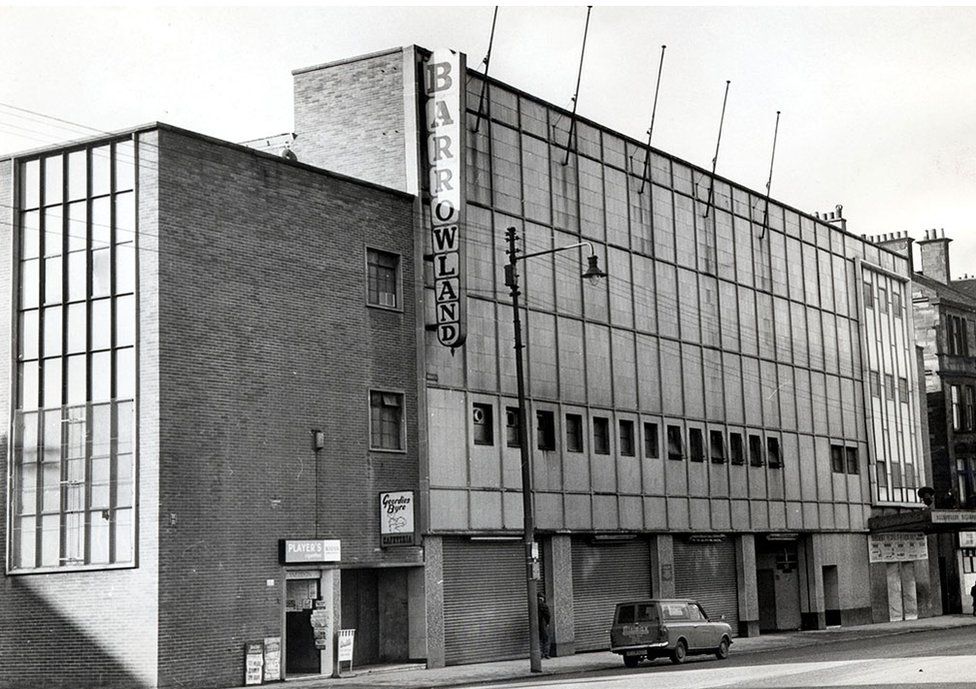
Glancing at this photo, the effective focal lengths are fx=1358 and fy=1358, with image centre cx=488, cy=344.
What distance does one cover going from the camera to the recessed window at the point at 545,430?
37375 mm

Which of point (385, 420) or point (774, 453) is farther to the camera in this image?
point (774, 453)

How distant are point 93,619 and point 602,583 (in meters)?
16.7

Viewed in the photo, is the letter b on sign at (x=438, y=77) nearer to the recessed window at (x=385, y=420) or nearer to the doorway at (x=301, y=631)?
the recessed window at (x=385, y=420)

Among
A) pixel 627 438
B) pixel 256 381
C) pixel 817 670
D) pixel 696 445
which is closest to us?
pixel 817 670

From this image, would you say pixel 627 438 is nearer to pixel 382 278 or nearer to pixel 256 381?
pixel 382 278

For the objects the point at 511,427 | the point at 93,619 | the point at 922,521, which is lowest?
the point at 93,619

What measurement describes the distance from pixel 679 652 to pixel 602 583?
6.60 metres

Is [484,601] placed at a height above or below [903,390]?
below

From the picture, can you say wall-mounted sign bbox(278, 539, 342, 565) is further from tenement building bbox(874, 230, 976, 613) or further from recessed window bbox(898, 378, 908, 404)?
tenement building bbox(874, 230, 976, 613)

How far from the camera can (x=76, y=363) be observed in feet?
Answer: 94.7

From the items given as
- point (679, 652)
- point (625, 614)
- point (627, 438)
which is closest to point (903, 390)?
point (627, 438)

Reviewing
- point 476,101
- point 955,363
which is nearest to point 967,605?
point 955,363

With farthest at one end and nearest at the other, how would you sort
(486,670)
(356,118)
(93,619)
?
1. (356,118)
2. (486,670)
3. (93,619)

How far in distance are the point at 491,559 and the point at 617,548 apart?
20.7 ft
